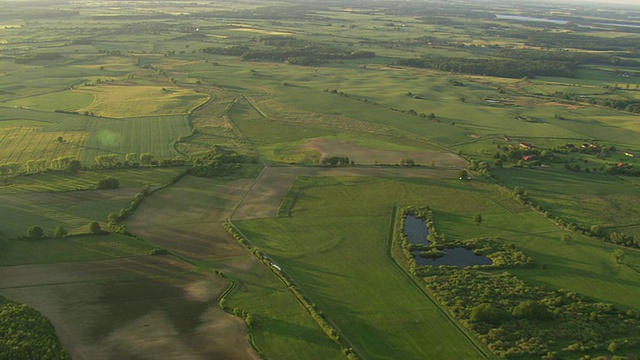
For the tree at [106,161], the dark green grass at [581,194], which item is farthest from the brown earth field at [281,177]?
the tree at [106,161]

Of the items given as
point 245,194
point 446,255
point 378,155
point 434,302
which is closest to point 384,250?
point 446,255

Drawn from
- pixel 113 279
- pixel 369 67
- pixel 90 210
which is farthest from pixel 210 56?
pixel 113 279

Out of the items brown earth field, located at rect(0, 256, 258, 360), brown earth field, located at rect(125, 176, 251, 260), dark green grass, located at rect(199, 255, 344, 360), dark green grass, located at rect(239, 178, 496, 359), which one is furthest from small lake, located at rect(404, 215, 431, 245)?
→ brown earth field, located at rect(0, 256, 258, 360)

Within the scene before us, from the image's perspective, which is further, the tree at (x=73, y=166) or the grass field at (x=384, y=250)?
the tree at (x=73, y=166)

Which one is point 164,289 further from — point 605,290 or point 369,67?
point 369,67

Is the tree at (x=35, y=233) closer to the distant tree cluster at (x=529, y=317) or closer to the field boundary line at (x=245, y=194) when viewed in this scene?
the field boundary line at (x=245, y=194)

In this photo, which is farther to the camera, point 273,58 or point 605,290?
point 273,58

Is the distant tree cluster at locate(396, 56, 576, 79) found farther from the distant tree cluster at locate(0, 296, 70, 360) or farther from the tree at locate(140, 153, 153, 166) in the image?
the distant tree cluster at locate(0, 296, 70, 360)
